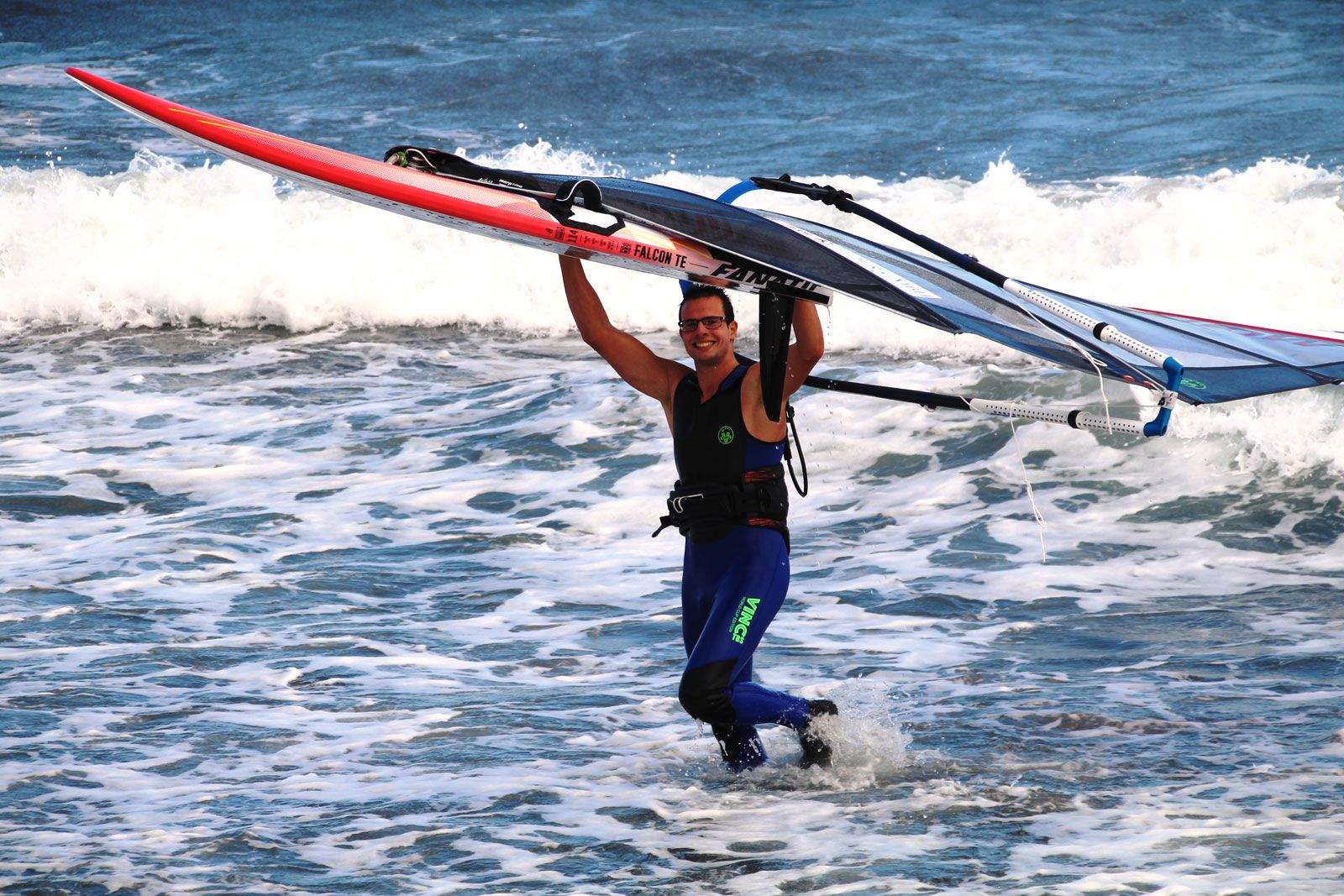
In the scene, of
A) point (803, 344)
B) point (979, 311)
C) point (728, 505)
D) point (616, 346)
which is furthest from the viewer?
point (979, 311)

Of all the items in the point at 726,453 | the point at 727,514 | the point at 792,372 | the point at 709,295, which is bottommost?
the point at 727,514

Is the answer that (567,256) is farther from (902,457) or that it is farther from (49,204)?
(49,204)

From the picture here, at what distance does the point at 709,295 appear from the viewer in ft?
14.4

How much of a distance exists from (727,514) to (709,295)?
0.64 metres

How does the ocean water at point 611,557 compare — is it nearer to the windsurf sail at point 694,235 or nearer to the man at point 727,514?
the man at point 727,514

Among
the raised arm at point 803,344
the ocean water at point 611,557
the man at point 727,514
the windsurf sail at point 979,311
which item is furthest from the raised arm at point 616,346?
the ocean water at point 611,557

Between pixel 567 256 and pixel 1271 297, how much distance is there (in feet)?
22.3

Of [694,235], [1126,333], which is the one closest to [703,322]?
[694,235]

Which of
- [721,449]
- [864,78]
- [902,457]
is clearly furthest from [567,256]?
[864,78]

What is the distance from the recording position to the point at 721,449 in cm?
440

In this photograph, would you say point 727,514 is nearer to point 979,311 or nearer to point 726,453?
point 726,453

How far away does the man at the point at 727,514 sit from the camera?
4.32 metres

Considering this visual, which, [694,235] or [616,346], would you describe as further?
[616,346]

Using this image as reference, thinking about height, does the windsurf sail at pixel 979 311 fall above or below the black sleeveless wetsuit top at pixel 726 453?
above
